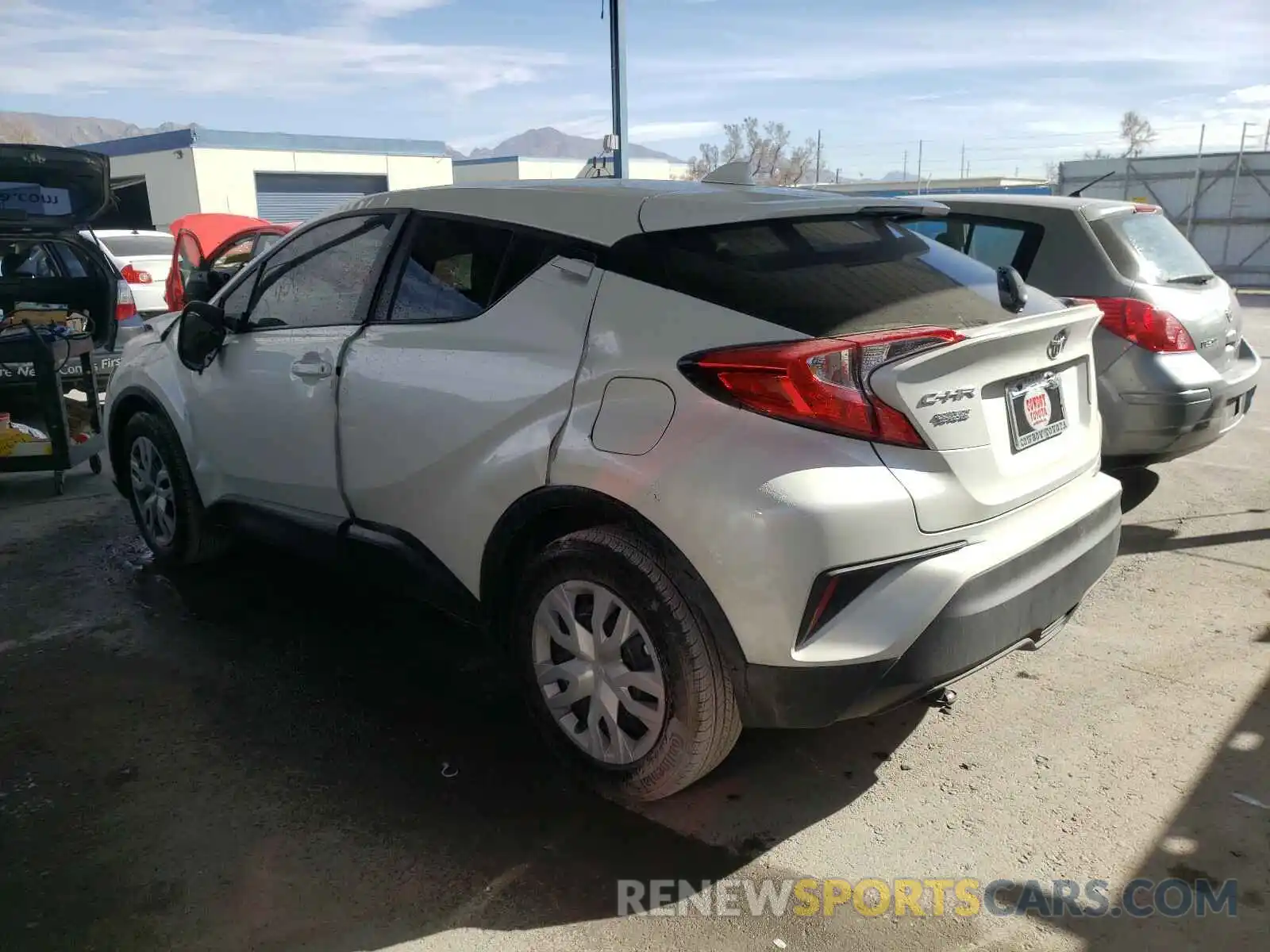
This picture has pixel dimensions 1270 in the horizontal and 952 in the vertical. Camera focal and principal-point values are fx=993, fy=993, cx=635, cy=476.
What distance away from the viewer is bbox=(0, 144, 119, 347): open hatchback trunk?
6.82 metres

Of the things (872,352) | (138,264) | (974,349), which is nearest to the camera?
(872,352)

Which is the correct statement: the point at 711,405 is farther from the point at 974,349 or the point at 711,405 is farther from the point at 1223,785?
the point at 1223,785

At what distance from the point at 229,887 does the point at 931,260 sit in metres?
2.60

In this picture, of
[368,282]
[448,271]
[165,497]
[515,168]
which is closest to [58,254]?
[165,497]

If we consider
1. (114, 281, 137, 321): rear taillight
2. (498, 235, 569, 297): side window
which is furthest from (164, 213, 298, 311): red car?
(498, 235, 569, 297): side window

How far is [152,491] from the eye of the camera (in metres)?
4.70

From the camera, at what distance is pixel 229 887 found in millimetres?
2506

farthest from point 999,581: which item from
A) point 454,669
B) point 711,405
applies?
point 454,669

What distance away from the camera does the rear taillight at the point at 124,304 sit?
7.91m

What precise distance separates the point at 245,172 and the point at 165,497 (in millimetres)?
33842

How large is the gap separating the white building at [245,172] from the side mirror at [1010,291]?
32217 mm

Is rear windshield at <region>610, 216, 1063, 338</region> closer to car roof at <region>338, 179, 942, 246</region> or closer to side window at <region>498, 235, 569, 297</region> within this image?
car roof at <region>338, 179, 942, 246</region>

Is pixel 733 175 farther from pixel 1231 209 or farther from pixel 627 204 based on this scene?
pixel 1231 209

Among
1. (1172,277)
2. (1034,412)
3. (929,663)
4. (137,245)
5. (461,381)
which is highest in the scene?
(137,245)
